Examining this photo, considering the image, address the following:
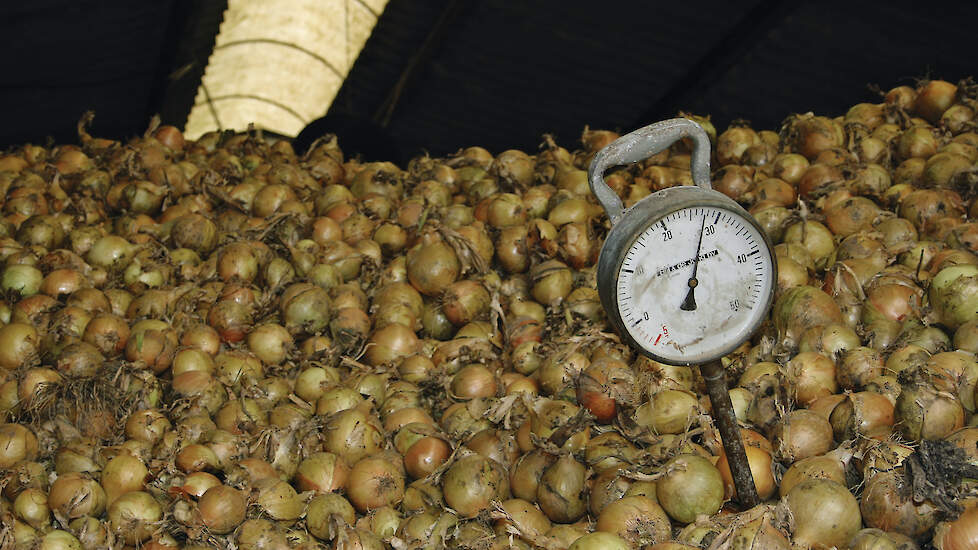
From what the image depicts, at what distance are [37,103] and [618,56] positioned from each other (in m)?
5.20

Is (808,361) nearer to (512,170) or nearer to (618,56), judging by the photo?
(512,170)

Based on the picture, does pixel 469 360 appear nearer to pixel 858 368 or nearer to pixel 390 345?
pixel 390 345

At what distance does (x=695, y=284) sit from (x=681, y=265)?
2.5 inches

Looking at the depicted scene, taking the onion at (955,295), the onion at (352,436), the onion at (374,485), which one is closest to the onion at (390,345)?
the onion at (352,436)

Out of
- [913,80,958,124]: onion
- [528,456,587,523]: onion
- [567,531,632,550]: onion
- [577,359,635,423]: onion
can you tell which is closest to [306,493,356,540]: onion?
[528,456,587,523]: onion

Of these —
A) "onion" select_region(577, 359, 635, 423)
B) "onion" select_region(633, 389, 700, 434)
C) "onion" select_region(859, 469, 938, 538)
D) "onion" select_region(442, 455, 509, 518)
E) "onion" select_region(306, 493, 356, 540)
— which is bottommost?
"onion" select_region(306, 493, 356, 540)

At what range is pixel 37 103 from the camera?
7664 millimetres

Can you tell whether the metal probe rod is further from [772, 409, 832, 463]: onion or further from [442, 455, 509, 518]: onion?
[442, 455, 509, 518]: onion

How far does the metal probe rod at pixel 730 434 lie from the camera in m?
2.48

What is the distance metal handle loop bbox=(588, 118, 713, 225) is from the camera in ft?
7.88

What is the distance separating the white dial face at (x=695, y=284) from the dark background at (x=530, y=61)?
505cm

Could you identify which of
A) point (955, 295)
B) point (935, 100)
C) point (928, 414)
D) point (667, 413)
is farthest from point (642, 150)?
point (935, 100)

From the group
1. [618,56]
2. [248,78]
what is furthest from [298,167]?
[248,78]

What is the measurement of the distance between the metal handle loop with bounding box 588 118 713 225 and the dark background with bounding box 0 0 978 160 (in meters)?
4.91
